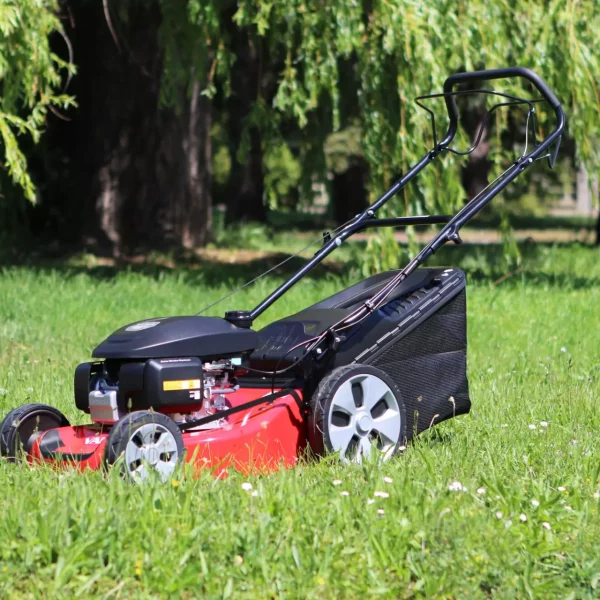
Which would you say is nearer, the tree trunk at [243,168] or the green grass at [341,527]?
the green grass at [341,527]

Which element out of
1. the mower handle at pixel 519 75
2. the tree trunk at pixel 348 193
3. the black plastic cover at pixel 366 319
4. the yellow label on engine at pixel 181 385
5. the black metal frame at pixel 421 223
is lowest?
the tree trunk at pixel 348 193

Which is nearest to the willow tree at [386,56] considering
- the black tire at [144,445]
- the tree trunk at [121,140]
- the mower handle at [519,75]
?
the tree trunk at [121,140]

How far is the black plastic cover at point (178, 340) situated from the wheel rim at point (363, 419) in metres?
0.43

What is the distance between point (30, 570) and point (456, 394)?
87.8 inches

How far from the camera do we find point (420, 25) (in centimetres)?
883

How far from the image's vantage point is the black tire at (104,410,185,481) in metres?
3.92

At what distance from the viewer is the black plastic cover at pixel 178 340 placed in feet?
13.6

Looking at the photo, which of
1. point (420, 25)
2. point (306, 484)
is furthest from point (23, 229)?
point (306, 484)

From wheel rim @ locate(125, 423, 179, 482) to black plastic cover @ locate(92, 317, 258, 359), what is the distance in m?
0.29

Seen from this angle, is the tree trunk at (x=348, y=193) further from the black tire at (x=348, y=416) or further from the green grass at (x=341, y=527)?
the black tire at (x=348, y=416)

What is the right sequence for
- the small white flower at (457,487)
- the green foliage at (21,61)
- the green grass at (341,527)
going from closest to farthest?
the green grass at (341,527), the small white flower at (457,487), the green foliage at (21,61)

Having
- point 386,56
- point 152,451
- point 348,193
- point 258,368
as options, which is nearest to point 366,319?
point 258,368

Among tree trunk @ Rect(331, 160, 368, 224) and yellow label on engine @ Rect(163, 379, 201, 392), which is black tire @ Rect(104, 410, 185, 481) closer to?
yellow label on engine @ Rect(163, 379, 201, 392)

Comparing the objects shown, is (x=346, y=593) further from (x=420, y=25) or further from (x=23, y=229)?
(x=23, y=229)
